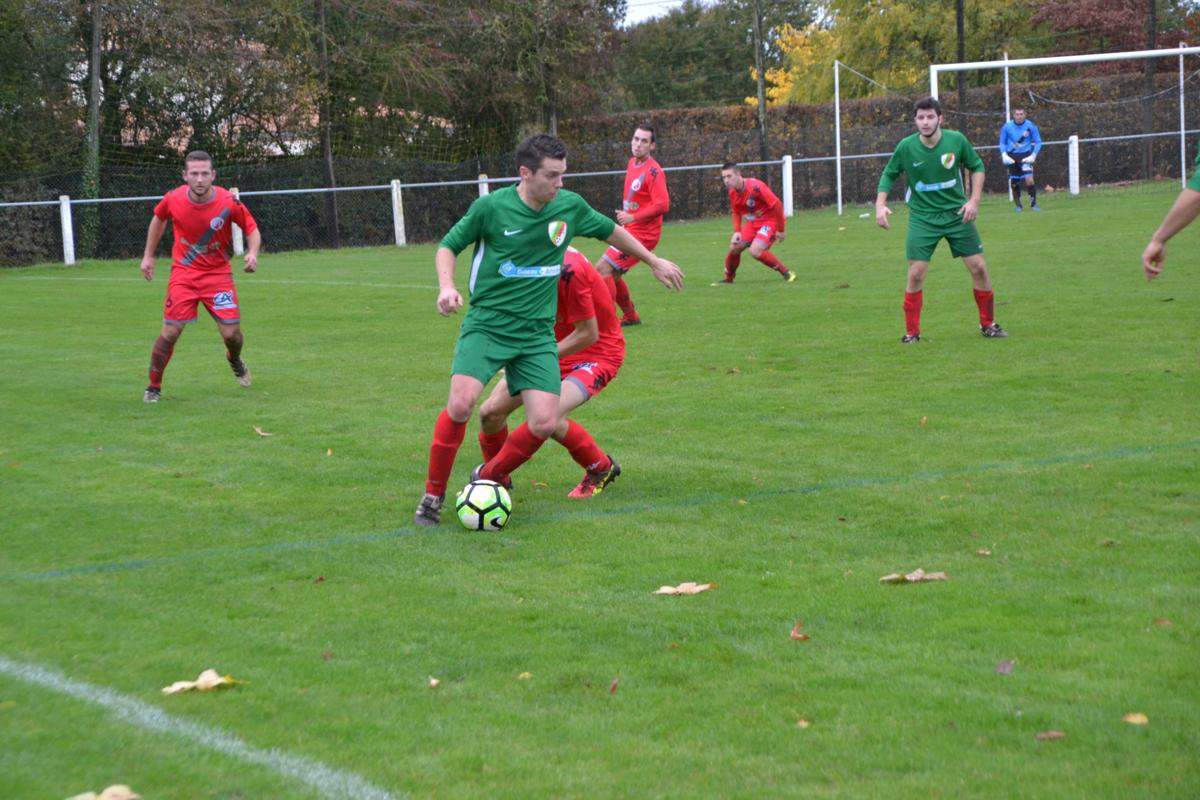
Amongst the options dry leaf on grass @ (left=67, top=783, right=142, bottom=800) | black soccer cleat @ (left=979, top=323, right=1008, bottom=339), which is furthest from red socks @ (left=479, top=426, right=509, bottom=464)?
black soccer cleat @ (left=979, top=323, right=1008, bottom=339)

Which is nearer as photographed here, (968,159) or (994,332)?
(968,159)

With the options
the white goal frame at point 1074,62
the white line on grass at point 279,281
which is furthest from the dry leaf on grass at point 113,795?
the white goal frame at point 1074,62

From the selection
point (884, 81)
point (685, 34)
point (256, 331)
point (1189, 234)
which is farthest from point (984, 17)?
point (256, 331)

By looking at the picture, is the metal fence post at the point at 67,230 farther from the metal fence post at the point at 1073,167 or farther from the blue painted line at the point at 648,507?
the blue painted line at the point at 648,507

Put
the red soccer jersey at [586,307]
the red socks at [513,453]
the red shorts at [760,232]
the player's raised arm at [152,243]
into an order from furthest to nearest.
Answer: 1. the red shorts at [760,232]
2. the player's raised arm at [152,243]
3. the red soccer jersey at [586,307]
4. the red socks at [513,453]

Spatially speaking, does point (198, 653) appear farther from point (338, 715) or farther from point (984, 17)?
point (984, 17)

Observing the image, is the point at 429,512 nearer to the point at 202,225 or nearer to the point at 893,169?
the point at 202,225

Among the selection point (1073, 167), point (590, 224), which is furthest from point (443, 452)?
point (1073, 167)

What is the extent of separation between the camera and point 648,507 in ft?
22.5

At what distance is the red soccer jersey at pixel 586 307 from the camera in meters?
7.26

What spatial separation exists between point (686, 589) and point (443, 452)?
1799mm

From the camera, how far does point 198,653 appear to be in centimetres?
475

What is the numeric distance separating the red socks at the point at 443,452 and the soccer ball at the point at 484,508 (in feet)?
0.60

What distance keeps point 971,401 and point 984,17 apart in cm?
4458
